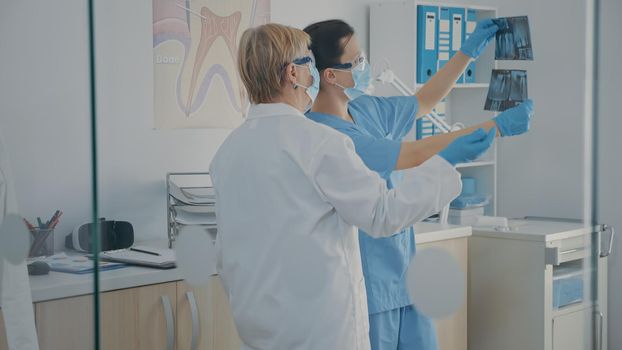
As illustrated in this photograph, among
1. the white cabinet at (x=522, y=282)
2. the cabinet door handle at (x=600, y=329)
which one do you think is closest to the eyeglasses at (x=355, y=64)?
the white cabinet at (x=522, y=282)

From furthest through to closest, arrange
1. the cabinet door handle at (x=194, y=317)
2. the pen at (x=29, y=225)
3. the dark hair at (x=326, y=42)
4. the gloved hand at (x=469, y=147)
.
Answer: the pen at (x=29, y=225)
the cabinet door handle at (x=194, y=317)
the dark hair at (x=326, y=42)
the gloved hand at (x=469, y=147)

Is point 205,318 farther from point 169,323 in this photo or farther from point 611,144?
point 611,144

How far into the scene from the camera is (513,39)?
4.12 ft

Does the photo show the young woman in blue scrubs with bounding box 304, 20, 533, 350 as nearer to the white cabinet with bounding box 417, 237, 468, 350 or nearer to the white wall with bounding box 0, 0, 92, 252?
the white cabinet with bounding box 417, 237, 468, 350

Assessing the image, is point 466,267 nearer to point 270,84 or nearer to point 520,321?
point 520,321

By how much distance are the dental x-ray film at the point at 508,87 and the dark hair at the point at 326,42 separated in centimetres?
28

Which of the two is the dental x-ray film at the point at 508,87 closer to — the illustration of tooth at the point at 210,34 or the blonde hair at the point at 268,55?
the blonde hair at the point at 268,55

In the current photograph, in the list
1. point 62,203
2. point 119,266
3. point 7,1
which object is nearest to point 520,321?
point 119,266

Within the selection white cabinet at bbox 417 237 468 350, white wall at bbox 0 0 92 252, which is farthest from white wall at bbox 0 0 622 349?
white cabinet at bbox 417 237 468 350

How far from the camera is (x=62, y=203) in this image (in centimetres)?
159

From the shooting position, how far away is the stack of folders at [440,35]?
1283mm

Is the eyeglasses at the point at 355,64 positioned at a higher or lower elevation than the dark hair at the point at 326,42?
lower

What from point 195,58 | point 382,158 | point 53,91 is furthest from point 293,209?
point 53,91

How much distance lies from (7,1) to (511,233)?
105cm
